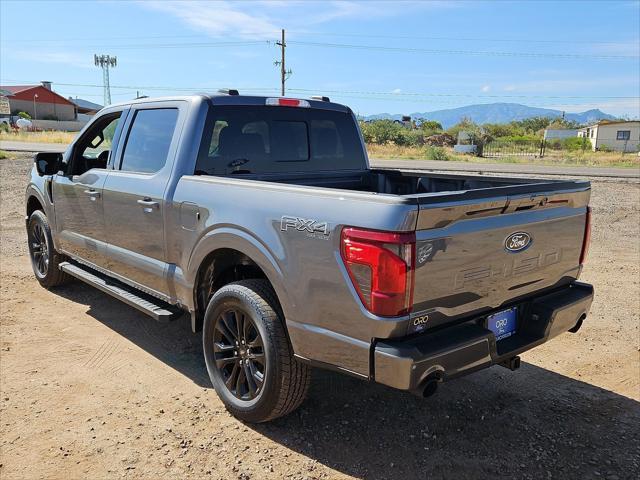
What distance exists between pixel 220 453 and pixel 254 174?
2.02 meters

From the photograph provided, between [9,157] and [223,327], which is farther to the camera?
[9,157]

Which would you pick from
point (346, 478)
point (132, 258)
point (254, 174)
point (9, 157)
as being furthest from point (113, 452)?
point (9, 157)

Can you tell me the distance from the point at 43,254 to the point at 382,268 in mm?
4982

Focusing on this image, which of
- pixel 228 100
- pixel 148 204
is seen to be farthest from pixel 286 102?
pixel 148 204

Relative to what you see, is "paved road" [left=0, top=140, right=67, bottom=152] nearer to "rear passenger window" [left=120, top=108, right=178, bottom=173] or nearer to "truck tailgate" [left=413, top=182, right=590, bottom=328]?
"rear passenger window" [left=120, top=108, right=178, bottom=173]

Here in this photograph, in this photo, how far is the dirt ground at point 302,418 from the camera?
3.01 m

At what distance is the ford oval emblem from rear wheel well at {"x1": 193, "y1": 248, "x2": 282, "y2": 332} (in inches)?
58.3

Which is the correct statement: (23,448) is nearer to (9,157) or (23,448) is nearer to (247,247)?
(247,247)

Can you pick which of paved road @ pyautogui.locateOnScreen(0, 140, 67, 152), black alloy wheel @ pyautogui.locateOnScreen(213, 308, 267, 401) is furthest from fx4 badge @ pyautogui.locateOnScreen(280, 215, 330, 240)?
paved road @ pyautogui.locateOnScreen(0, 140, 67, 152)

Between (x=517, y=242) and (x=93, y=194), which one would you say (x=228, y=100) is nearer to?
(x=93, y=194)

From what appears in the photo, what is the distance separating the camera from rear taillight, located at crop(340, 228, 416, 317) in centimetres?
246

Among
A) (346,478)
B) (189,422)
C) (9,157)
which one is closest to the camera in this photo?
(346,478)

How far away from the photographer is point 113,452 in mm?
3109

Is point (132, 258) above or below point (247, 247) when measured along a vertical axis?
below
